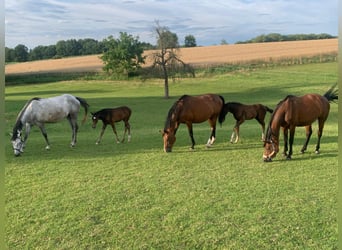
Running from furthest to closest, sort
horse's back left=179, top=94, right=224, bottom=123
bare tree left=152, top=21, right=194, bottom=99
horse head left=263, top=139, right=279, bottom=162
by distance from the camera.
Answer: bare tree left=152, top=21, right=194, bottom=99, horse's back left=179, top=94, right=224, bottom=123, horse head left=263, top=139, right=279, bottom=162

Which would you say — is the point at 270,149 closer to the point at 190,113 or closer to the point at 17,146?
the point at 190,113

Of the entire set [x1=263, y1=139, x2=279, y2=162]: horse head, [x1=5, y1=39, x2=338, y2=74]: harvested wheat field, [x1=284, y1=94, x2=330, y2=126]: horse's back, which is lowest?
[x1=263, y1=139, x2=279, y2=162]: horse head

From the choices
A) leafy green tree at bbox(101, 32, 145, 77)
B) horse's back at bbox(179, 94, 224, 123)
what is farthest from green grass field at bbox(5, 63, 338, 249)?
leafy green tree at bbox(101, 32, 145, 77)

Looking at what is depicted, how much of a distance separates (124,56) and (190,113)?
116 feet

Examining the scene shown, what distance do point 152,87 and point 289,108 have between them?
100ft

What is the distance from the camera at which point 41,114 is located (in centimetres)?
988

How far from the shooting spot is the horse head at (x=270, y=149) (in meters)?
7.73

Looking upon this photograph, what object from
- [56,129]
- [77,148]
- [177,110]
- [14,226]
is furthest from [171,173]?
[56,129]

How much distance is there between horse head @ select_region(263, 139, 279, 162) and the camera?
7734 mm

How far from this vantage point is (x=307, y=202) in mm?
5348

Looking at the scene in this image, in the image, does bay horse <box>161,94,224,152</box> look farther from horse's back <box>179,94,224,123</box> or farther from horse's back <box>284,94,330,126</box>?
horse's back <box>284,94,330,126</box>

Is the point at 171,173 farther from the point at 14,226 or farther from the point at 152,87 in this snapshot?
the point at 152,87

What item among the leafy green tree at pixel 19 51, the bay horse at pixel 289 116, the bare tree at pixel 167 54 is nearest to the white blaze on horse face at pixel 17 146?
the leafy green tree at pixel 19 51

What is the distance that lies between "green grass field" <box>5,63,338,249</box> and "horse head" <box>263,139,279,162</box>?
22cm
